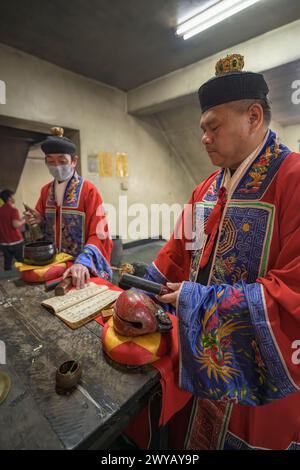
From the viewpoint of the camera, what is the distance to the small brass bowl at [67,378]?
0.67 meters

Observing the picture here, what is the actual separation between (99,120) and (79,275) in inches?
140

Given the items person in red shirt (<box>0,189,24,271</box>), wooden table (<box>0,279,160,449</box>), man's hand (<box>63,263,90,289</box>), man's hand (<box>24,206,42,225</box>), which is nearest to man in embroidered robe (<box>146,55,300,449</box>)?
wooden table (<box>0,279,160,449</box>)

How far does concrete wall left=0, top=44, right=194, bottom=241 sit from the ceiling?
0.71 ft

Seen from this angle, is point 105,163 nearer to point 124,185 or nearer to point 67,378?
point 124,185

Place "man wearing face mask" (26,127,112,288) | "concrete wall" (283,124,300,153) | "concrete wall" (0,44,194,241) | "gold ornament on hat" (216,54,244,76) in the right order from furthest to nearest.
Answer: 1. "concrete wall" (283,124,300,153)
2. "concrete wall" (0,44,194,241)
3. "man wearing face mask" (26,127,112,288)
4. "gold ornament on hat" (216,54,244,76)

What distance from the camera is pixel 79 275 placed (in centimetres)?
134

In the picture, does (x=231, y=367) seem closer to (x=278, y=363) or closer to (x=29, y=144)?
(x=278, y=363)

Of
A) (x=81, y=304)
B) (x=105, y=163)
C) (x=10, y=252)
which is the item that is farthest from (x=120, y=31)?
(x=10, y=252)

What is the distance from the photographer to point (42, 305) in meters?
1.15

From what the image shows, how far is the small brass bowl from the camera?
0.67 meters

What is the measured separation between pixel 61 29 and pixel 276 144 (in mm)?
3049

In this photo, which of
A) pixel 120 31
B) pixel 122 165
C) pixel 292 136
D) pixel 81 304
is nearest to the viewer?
pixel 81 304

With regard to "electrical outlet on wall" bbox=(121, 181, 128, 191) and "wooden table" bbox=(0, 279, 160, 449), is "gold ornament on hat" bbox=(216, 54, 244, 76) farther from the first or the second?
"electrical outlet on wall" bbox=(121, 181, 128, 191)

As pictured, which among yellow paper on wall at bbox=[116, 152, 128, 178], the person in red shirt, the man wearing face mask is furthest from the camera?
yellow paper on wall at bbox=[116, 152, 128, 178]
